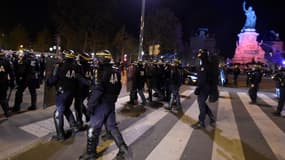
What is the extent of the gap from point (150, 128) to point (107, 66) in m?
3.83

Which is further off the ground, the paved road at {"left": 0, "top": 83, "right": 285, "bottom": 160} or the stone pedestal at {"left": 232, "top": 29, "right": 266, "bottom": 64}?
the stone pedestal at {"left": 232, "top": 29, "right": 266, "bottom": 64}

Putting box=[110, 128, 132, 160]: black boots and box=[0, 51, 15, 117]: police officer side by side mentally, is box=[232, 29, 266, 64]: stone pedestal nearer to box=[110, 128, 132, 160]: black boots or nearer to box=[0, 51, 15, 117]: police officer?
box=[0, 51, 15, 117]: police officer

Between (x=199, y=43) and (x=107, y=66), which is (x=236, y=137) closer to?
(x=107, y=66)

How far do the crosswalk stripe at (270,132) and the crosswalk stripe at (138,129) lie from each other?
290 cm

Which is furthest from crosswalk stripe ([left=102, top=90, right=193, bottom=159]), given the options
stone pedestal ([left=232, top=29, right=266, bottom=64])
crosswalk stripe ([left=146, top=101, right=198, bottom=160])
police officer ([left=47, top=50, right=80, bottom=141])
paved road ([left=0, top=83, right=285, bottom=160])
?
stone pedestal ([left=232, top=29, right=266, bottom=64])

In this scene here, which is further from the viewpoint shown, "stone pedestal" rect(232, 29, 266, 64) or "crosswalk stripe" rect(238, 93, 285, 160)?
"stone pedestal" rect(232, 29, 266, 64)

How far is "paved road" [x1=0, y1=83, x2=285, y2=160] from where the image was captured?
23.7 ft

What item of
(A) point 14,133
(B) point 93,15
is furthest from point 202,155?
(B) point 93,15

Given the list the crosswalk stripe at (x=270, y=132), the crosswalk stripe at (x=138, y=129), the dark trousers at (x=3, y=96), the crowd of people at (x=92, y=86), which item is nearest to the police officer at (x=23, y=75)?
the crowd of people at (x=92, y=86)

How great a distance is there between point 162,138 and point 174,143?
51 cm

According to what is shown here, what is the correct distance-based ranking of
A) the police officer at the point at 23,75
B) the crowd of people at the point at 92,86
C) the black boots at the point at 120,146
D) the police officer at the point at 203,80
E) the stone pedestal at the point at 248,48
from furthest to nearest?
the stone pedestal at the point at 248,48
the police officer at the point at 23,75
the police officer at the point at 203,80
the black boots at the point at 120,146
the crowd of people at the point at 92,86

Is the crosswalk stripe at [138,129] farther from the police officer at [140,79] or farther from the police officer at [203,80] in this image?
the police officer at [140,79]

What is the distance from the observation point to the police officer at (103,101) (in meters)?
6.34

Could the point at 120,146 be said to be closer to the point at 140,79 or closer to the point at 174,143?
the point at 174,143
